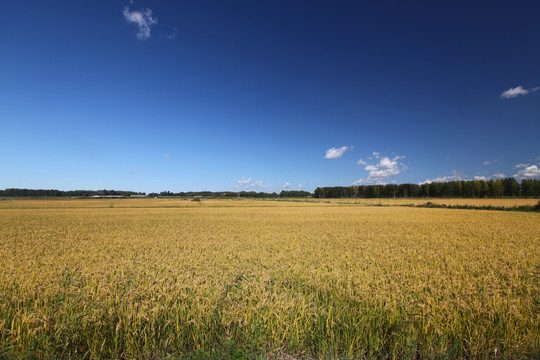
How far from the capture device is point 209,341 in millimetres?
3707

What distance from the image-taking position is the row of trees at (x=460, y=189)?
4264 inches

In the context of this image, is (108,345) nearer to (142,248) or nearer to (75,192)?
(142,248)

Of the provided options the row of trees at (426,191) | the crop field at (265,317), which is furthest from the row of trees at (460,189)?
the crop field at (265,317)

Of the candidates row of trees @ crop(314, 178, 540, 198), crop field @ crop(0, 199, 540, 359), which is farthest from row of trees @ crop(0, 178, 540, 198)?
crop field @ crop(0, 199, 540, 359)

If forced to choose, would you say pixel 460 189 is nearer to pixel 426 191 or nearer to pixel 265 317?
pixel 426 191

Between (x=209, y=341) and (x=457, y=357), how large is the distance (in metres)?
4.02

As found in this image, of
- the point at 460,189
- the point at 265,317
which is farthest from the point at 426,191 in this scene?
the point at 265,317

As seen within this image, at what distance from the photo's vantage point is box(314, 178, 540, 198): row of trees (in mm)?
108300

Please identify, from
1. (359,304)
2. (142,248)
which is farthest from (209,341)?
(142,248)

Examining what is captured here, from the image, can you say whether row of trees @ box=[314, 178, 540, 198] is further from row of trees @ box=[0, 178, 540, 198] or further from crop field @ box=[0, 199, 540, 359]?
crop field @ box=[0, 199, 540, 359]

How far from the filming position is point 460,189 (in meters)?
124

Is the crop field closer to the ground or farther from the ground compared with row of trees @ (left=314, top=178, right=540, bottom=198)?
closer to the ground

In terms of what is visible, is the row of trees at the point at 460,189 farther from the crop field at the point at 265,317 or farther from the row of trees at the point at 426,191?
the crop field at the point at 265,317

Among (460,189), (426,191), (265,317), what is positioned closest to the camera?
(265,317)
